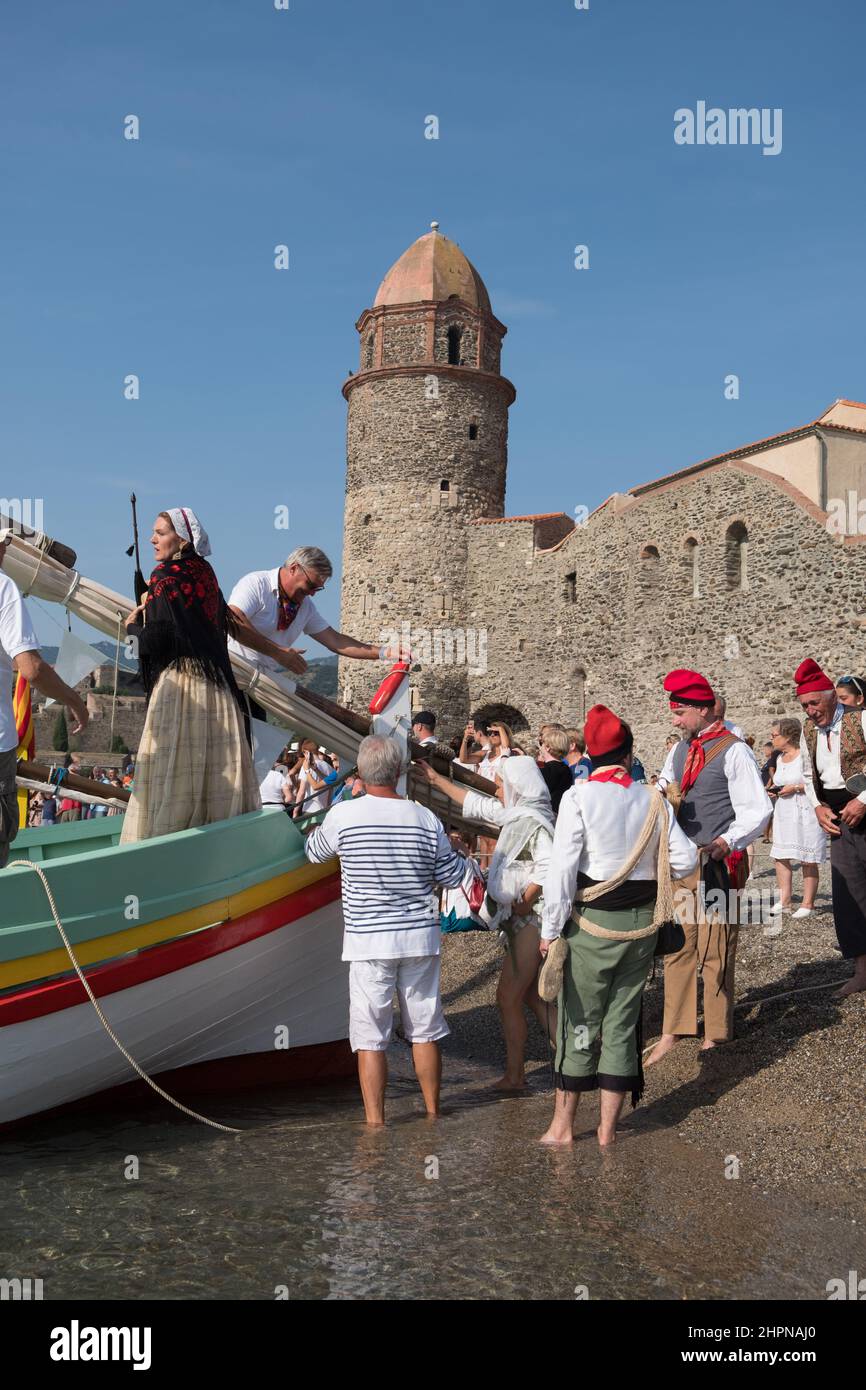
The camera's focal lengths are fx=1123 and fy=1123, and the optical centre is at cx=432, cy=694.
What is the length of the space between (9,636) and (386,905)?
196 centimetres

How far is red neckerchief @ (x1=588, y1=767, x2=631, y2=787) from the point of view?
193 inches

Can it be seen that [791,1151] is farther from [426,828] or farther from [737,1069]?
[426,828]

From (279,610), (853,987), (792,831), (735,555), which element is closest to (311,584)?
(279,610)

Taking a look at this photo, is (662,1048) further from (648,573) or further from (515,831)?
(648,573)

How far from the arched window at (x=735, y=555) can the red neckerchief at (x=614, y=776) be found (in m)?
18.1

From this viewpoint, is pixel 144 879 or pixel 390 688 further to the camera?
pixel 390 688

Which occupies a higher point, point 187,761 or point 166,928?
point 187,761

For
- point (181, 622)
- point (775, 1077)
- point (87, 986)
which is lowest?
point (775, 1077)

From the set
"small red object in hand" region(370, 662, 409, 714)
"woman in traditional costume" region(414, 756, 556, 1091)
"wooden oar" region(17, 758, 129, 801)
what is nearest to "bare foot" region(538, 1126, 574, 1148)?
"woman in traditional costume" region(414, 756, 556, 1091)

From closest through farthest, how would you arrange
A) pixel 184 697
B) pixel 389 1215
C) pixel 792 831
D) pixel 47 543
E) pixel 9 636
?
pixel 389 1215 → pixel 9 636 → pixel 184 697 → pixel 47 543 → pixel 792 831

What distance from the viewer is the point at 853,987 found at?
6.08 metres

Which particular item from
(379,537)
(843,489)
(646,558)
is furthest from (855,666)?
(379,537)

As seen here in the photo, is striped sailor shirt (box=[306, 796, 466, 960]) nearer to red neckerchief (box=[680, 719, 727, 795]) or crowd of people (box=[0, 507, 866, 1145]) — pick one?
crowd of people (box=[0, 507, 866, 1145])

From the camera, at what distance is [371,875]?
501 cm
